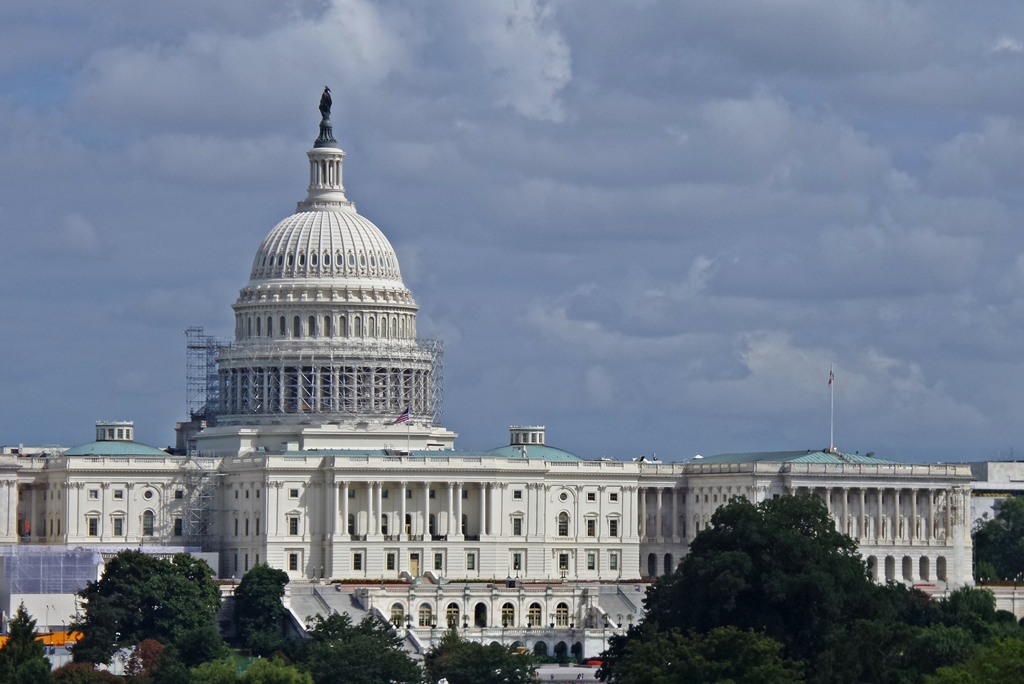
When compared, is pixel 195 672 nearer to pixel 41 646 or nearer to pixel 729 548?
pixel 41 646

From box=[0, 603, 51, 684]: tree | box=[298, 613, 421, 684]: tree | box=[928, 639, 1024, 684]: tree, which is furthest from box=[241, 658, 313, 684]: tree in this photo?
box=[928, 639, 1024, 684]: tree

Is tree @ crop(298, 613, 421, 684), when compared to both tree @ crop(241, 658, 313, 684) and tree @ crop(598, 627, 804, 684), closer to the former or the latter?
tree @ crop(241, 658, 313, 684)

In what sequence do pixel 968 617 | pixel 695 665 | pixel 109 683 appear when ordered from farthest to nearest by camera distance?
1. pixel 968 617
2. pixel 109 683
3. pixel 695 665

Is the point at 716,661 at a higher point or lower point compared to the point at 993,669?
higher

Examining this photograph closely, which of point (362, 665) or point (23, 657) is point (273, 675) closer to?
point (362, 665)

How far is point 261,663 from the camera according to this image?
188 metres

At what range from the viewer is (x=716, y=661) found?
167375 mm

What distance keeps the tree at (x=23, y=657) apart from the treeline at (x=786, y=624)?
34216 mm

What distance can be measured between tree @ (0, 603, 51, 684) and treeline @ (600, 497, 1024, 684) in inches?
1347

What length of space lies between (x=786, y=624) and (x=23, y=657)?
152 ft

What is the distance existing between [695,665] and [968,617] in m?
37.7

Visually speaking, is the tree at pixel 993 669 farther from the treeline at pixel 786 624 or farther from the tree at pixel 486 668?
the tree at pixel 486 668

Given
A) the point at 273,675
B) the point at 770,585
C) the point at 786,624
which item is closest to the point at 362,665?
the point at 273,675

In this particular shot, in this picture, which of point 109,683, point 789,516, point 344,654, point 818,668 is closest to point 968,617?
point 789,516
